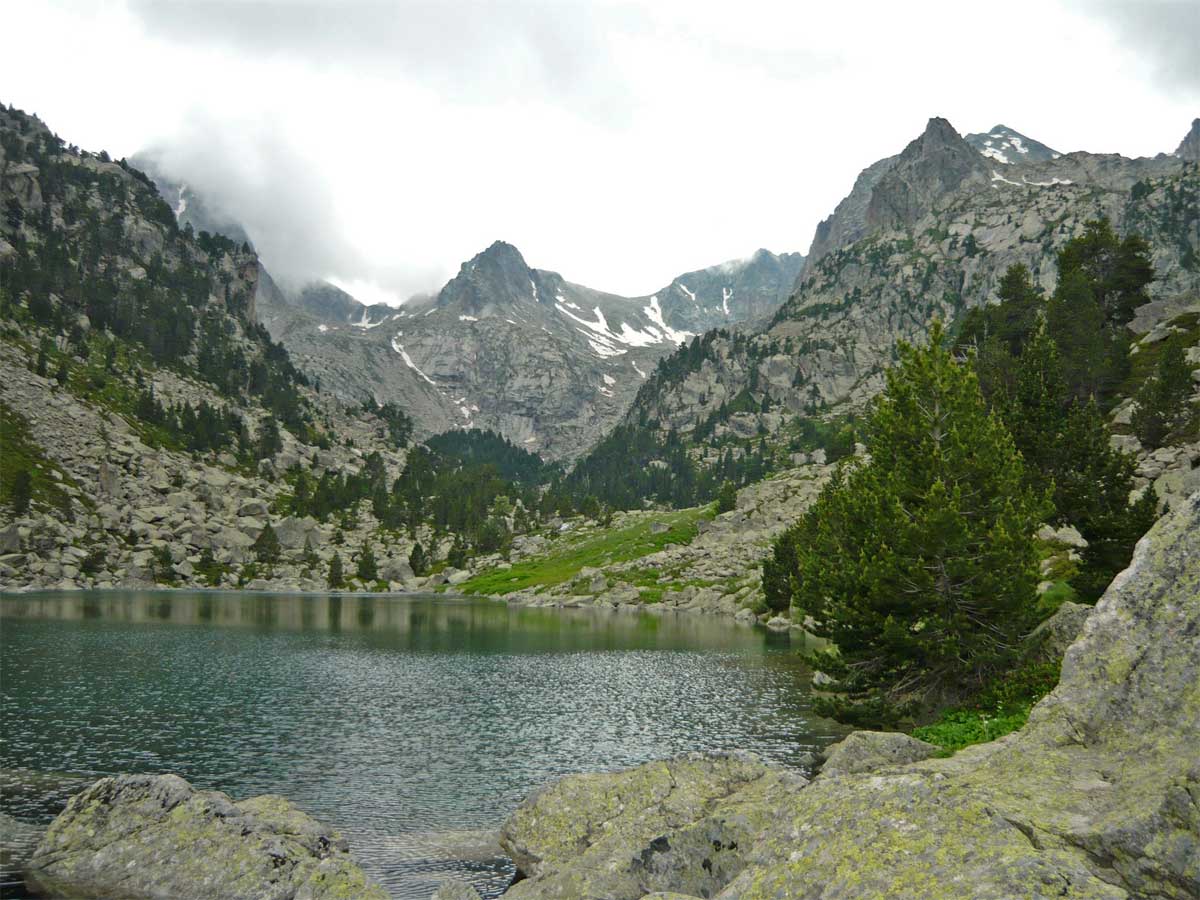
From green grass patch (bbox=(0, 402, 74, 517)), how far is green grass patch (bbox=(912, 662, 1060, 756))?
18616 cm

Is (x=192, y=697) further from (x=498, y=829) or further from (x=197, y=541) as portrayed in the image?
(x=197, y=541)

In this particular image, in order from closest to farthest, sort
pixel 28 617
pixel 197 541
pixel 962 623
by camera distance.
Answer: pixel 962 623, pixel 28 617, pixel 197 541

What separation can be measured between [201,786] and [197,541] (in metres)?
171

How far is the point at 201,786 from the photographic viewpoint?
110 feet

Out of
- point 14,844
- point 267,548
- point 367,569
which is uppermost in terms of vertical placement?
point 267,548

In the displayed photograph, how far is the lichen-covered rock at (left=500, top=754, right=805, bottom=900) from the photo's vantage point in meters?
17.9

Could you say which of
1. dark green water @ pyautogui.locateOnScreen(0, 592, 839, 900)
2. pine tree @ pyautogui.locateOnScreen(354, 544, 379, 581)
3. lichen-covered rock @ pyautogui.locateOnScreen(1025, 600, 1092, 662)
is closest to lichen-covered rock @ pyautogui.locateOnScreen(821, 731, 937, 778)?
dark green water @ pyautogui.locateOnScreen(0, 592, 839, 900)

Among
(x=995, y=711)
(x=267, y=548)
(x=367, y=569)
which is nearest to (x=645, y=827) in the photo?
(x=995, y=711)

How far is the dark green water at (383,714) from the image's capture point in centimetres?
3231

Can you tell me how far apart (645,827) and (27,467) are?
19609 centimetres

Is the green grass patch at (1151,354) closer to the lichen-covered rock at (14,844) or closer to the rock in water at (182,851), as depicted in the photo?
the rock in water at (182,851)

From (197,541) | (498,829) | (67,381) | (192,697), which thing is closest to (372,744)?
(498,829)

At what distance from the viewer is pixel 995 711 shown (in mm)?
33062

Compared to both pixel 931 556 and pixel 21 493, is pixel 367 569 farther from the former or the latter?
pixel 931 556
